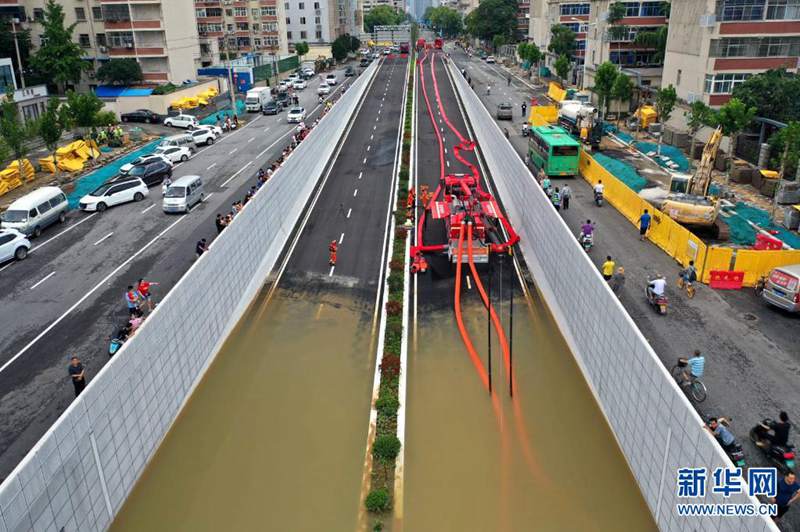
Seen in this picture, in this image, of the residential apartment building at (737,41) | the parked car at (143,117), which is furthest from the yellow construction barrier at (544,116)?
the parked car at (143,117)

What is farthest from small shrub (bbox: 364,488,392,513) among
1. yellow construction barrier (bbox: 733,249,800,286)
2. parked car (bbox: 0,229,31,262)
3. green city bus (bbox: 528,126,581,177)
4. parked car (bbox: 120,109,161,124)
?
parked car (bbox: 120,109,161,124)

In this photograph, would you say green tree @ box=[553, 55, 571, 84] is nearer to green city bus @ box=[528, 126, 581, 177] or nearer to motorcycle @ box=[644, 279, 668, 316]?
green city bus @ box=[528, 126, 581, 177]

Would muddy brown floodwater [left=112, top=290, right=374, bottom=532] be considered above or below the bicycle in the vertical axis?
below

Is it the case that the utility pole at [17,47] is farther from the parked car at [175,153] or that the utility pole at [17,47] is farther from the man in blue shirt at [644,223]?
the man in blue shirt at [644,223]

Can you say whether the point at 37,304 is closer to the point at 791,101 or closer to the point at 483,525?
the point at 483,525

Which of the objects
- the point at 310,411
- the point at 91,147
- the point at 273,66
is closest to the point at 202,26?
the point at 273,66

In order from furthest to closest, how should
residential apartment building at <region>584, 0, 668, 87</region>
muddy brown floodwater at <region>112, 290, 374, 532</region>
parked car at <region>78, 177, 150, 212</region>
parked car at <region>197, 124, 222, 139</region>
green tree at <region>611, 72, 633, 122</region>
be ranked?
1. residential apartment building at <region>584, 0, 668, 87</region>
2. parked car at <region>197, 124, 222, 139</region>
3. green tree at <region>611, 72, 633, 122</region>
4. parked car at <region>78, 177, 150, 212</region>
5. muddy brown floodwater at <region>112, 290, 374, 532</region>
